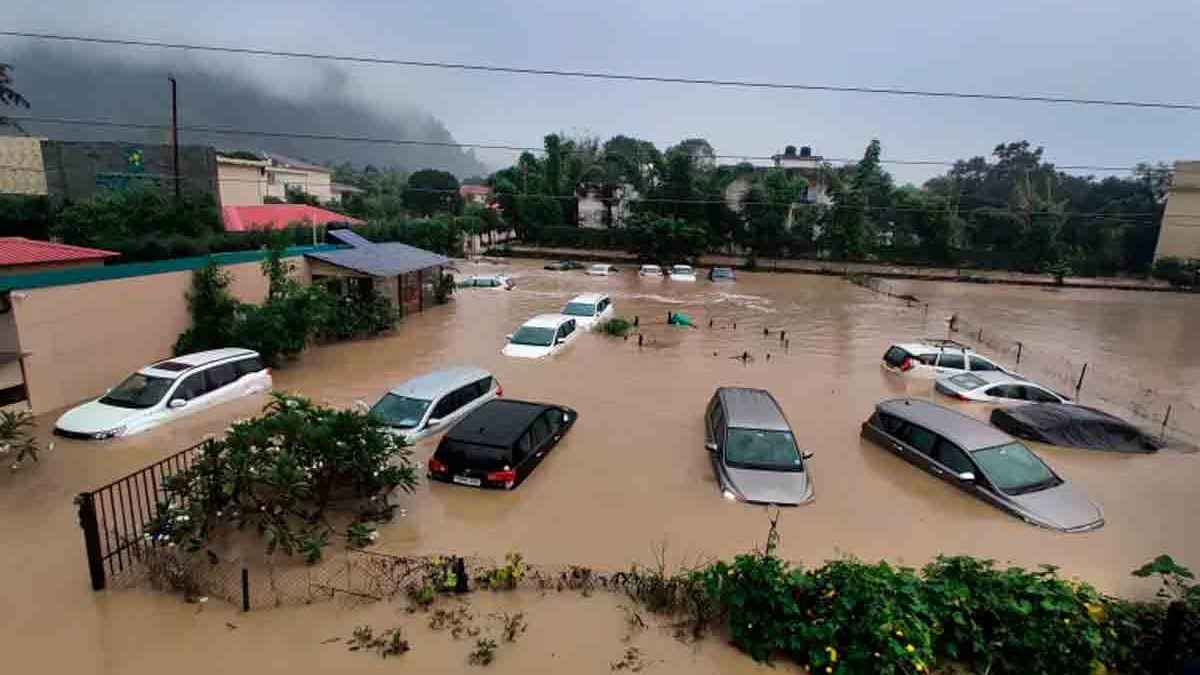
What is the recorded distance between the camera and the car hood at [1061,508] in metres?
9.47

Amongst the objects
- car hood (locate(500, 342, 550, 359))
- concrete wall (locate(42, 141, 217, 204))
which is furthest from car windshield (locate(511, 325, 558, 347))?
concrete wall (locate(42, 141, 217, 204))

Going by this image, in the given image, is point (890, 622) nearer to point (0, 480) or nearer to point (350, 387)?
point (0, 480)

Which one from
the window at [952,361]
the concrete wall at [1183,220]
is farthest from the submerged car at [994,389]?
the concrete wall at [1183,220]

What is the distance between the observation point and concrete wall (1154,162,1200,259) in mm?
52594

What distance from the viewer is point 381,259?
2405 centimetres

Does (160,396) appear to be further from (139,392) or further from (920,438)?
(920,438)

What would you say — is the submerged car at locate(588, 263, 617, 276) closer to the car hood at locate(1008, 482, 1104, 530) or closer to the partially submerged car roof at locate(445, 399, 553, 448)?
the partially submerged car roof at locate(445, 399, 553, 448)

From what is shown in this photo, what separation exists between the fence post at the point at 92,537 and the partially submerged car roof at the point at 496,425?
4501 mm

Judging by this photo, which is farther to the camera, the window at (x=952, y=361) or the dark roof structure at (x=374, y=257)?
the dark roof structure at (x=374, y=257)

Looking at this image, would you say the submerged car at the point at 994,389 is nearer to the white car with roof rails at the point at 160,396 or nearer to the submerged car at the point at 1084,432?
the submerged car at the point at 1084,432

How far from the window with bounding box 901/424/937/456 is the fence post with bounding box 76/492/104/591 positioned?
1216cm

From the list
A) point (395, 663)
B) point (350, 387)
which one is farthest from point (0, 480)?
point (395, 663)

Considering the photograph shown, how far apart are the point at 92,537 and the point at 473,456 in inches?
184

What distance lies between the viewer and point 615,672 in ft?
19.6
